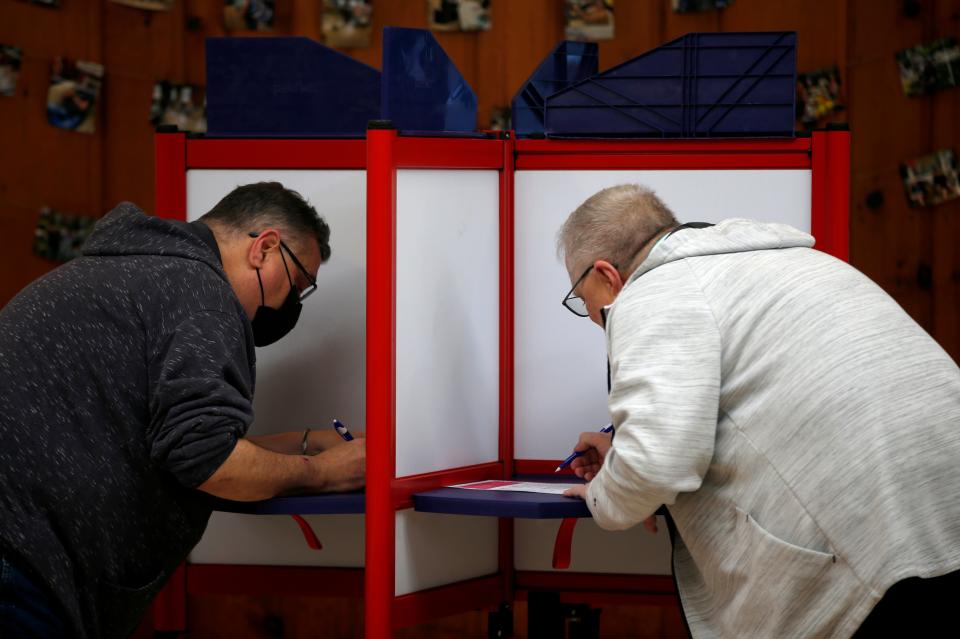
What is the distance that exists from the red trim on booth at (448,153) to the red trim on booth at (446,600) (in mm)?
734

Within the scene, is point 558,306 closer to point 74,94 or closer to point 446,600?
point 446,600

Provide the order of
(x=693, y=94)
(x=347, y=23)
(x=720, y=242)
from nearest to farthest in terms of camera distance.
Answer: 1. (x=720, y=242)
2. (x=693, y=94)
3. (x=347, y=23)

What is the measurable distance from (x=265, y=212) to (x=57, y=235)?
1363 mm

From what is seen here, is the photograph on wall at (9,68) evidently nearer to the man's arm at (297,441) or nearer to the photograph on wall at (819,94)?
the man's arm at (297,441)

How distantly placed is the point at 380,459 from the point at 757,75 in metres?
1.04

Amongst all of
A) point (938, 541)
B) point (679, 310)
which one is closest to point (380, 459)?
point (679, 310)

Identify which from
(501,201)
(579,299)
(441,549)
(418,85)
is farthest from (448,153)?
(441,549)

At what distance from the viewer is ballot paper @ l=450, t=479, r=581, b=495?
1.87 m

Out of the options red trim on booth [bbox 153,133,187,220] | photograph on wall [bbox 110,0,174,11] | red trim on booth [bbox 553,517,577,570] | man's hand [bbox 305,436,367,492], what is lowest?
red trim on booth [bbox 553,517,577,570]

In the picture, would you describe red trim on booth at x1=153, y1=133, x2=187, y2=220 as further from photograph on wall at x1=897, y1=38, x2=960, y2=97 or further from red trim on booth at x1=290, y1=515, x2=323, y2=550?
photograph on wall at x1=897, y1=38, x2=960, y2=97

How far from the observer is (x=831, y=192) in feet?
7.05

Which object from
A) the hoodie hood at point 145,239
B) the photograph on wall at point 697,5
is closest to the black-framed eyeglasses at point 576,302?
the hoodie hood at point 145,239

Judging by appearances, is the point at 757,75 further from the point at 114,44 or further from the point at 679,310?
the point at 114,44

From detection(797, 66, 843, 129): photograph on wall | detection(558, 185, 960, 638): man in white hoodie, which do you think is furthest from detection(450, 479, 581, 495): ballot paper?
detection(797, 66, 843, 129): photograph on wall
